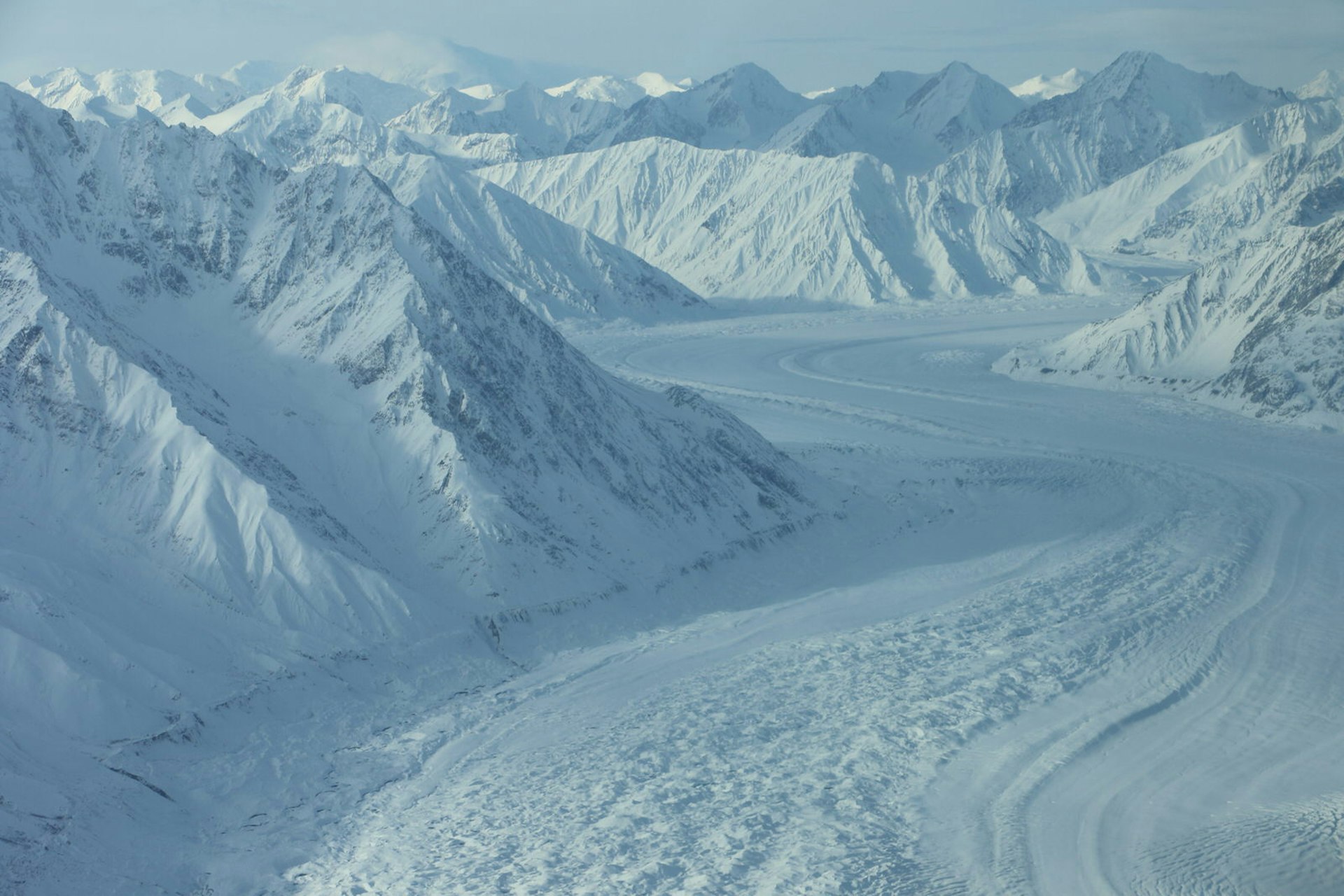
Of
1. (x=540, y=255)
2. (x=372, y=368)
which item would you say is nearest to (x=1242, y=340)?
(x=372, y=368)

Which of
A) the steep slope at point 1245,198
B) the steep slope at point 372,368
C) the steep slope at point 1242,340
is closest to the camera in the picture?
the steep slope at point 372,368

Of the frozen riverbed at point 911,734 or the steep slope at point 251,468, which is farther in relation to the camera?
the steep slope at point 251,468

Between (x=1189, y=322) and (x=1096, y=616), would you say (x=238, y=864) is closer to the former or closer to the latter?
(x=1096, y=616)

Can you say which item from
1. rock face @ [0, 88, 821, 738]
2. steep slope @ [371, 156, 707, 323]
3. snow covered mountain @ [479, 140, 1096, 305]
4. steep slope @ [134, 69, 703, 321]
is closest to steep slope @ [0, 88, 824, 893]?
rock face @ [0, 88, 821, 738]

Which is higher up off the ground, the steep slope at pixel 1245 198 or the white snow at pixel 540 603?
the steep slope at pixel 1245 198

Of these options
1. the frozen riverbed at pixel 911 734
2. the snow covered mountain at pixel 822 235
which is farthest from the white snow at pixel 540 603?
the snow covered mountain at pixel 822 235

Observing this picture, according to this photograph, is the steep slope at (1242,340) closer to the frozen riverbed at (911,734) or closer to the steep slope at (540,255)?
the frozen riverbed at (911,734)

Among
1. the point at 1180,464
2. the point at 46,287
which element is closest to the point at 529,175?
the point at 1180,464
